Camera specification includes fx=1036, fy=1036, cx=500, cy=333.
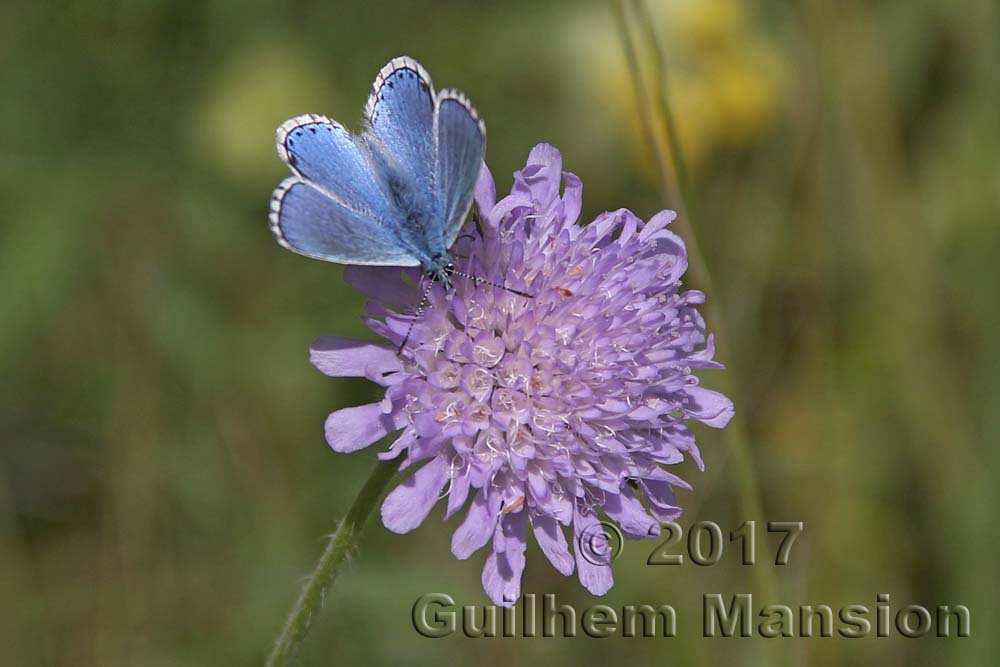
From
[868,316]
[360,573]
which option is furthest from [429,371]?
[868,316]

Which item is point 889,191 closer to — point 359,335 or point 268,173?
point 359,335

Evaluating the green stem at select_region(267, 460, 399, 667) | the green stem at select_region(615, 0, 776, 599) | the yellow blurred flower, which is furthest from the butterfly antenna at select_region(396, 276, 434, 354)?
the yellow blurred flower

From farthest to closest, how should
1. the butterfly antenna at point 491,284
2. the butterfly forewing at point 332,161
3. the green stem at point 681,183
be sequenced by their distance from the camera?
the green stem at point 681,183, the butterfly antenna at point 491,284, the butterfly forewing at point 332,161

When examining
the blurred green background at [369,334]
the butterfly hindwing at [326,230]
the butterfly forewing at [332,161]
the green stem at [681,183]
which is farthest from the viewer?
the blurred green background at [369,334]

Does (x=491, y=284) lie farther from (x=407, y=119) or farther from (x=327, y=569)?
(x=327, y=569)

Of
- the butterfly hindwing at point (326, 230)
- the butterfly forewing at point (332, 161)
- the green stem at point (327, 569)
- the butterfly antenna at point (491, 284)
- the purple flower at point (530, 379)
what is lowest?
the green stem at point (327, 569)

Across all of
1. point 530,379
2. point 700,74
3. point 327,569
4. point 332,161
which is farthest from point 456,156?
point 700,74

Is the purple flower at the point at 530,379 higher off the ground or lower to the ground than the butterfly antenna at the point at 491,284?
lower

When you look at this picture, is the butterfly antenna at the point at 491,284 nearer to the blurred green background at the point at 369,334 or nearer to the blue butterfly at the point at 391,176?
the blue butterfly at the point at 391,176

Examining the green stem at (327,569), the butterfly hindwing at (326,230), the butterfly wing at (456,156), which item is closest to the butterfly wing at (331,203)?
the butterfly hindwing at (326,230)
